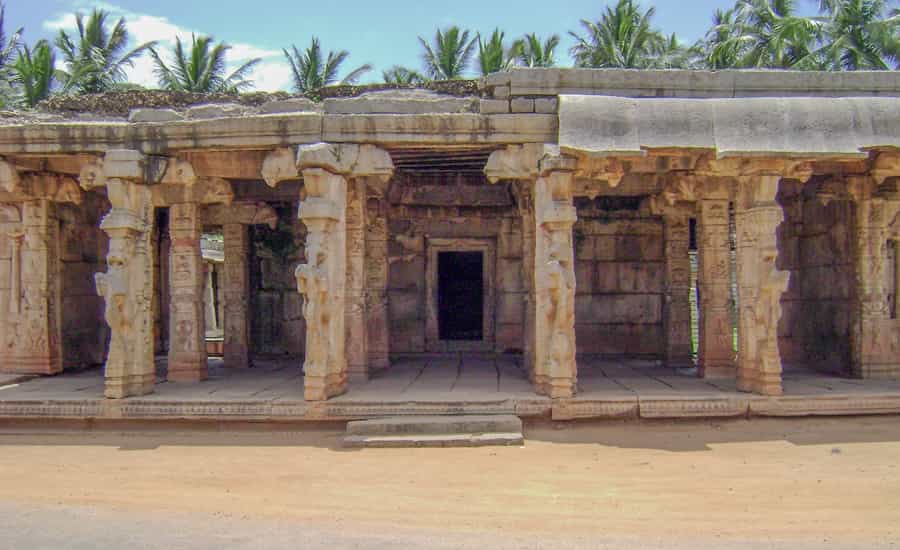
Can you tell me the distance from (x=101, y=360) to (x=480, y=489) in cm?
765

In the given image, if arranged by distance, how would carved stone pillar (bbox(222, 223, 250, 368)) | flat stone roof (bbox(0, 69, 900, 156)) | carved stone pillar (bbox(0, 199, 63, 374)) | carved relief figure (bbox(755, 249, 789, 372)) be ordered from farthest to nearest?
1. carved stone pillar (bbox(222, 223, 250, 368))
2. carved stone pillar (bbox(0, 199, 63, 374))
3. carved relief figure (bbox(755, 249, 789, 372))
4. flat stone roof (bbox(0, 69, 900, 156))

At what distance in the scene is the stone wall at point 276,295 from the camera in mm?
11750

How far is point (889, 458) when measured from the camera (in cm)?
644

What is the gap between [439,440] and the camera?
22.6ft

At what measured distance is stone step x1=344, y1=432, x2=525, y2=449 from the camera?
688 centimetres

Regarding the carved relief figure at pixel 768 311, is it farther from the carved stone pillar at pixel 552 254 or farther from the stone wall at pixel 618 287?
the stone wall at pixel 618 287

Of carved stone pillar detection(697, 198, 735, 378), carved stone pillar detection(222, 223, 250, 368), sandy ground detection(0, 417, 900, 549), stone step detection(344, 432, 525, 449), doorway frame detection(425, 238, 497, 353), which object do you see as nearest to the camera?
sandy ground detection(0, 417, 900, 549)

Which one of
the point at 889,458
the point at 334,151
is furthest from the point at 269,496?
the point at 889,458

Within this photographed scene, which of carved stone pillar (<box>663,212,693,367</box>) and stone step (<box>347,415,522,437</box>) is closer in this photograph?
stone step (<box>347,415,522,437</box>)

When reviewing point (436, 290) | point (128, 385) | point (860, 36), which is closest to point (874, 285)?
point (436, 290)

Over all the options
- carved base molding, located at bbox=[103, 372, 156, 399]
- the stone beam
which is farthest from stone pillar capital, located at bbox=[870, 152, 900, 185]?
carved base molding, located at bbox=[103, 372, 156, 399]

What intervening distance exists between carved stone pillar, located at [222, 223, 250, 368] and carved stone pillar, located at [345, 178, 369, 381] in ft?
8.91

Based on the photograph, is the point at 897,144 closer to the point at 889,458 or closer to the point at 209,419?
the point at 889,458

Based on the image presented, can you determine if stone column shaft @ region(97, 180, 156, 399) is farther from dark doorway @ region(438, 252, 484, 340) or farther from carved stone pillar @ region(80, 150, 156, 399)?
dark doorway @ region(438, 252, 484, 340)
